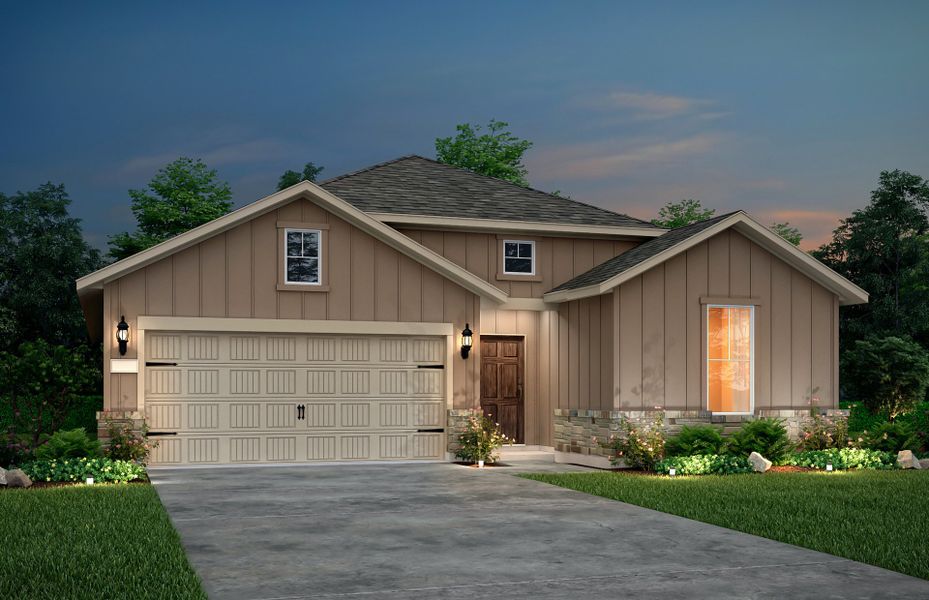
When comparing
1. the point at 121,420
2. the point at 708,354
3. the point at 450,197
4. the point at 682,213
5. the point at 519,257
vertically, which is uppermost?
the point at 682,213

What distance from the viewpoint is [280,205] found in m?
Answer: 16.9

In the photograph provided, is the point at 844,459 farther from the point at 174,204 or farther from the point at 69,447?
the point at 174,204

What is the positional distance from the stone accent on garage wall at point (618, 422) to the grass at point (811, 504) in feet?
5.18

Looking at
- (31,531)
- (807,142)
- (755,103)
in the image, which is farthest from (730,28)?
(31,531)

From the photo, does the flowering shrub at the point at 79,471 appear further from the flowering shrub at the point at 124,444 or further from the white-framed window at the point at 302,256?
the white-framed window at the point at 302,256

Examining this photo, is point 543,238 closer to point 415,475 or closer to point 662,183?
point 415,475

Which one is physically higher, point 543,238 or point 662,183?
point 662,183

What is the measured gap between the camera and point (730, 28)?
80.8 ft

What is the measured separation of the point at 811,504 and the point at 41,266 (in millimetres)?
28530

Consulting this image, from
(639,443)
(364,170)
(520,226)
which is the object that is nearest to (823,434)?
(639,443)

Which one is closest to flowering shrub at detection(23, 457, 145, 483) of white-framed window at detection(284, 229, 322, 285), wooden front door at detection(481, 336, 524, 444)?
white-framed window at detection(284, 229, 322, 285)

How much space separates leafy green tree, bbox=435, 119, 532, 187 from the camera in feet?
119

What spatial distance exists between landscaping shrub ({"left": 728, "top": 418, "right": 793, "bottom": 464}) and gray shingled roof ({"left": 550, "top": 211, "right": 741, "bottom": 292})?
3.32 m

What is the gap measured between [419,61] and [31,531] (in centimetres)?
2569
